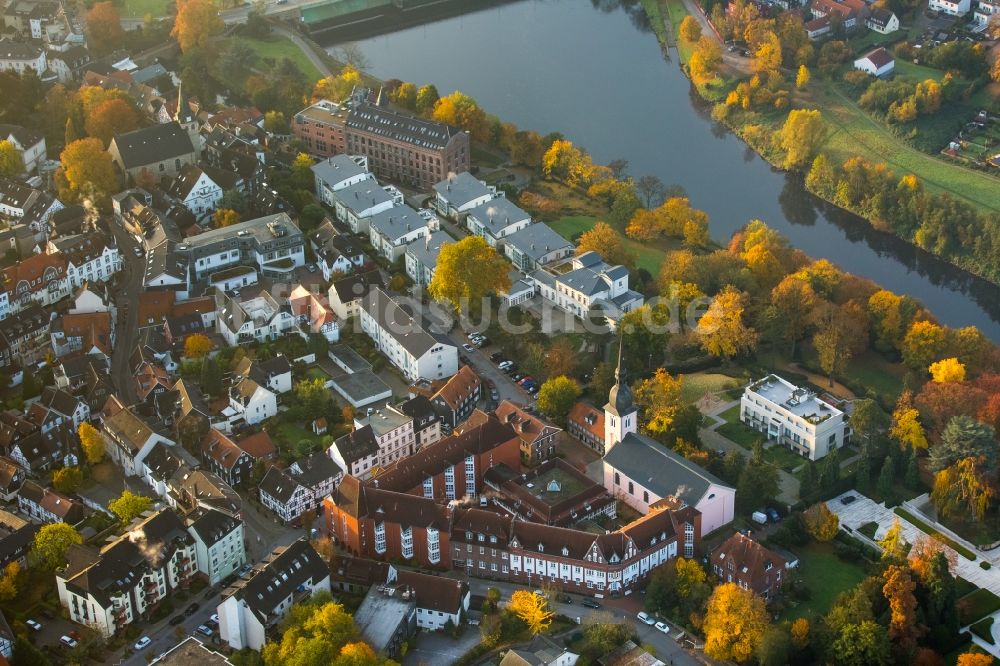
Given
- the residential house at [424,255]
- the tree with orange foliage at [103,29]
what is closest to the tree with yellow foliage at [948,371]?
the residential house at [424,255]

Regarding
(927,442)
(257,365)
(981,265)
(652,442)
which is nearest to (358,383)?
(257,365)

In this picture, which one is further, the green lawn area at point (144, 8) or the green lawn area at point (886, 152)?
the green lawn area at point (144, 8)

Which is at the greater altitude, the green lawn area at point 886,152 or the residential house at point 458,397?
the residential house at point 458,397

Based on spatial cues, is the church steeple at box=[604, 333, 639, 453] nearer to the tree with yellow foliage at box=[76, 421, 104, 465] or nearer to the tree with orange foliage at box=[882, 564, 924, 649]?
the tree with orange foliage at box=[882, 564, 924, 649]

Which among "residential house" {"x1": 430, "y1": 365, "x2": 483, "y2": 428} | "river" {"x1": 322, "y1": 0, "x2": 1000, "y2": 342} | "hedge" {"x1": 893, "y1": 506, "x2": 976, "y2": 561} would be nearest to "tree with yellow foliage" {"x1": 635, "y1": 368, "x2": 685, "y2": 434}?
"residential house" {"x1": 430, "y1": 365, "x2": 483, "y2": 428}

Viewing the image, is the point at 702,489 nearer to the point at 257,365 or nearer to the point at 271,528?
the point at 271,528

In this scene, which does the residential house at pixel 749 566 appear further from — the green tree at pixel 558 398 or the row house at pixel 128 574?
the row house at pixel 128 574
